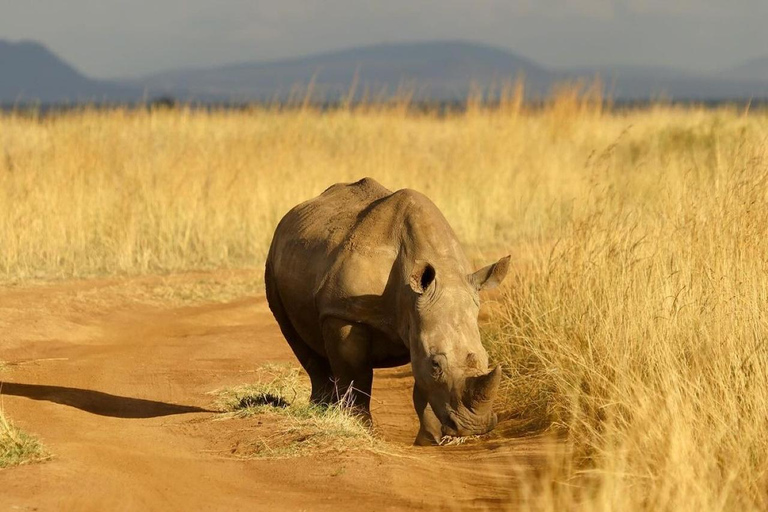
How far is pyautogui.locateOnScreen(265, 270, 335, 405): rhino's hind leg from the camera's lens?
302 inches

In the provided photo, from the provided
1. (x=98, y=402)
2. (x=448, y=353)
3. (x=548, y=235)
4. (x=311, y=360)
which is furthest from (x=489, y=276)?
(x=548, y=235)

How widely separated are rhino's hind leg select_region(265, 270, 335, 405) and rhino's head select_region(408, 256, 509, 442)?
119 cm

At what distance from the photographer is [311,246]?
24.1ft

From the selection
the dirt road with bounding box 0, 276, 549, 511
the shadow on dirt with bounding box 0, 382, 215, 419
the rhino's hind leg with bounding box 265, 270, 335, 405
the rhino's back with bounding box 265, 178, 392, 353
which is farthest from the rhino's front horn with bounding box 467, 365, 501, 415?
the shadow on dirt with bounding box 0, 382, 215, 419

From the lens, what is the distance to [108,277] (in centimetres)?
1274

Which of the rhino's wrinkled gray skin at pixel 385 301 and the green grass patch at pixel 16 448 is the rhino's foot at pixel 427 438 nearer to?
the rhino's wrinkled gray skin at pixel 385 301

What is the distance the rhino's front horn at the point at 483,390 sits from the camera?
19.8ft

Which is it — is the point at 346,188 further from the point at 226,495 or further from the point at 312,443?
the point at 226,495

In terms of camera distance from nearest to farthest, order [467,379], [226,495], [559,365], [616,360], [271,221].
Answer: [226,495], [467,379], [616,360], [559,365], [271,221]

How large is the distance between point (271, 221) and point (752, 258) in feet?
26.2

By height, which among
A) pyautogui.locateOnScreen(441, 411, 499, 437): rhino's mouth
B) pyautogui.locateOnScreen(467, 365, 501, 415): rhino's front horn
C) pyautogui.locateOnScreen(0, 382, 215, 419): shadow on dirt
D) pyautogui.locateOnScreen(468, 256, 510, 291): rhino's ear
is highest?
pyautogui.locateOnScreen(468, 256, 510, 291): rhino's ear

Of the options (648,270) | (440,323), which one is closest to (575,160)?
(648,270)

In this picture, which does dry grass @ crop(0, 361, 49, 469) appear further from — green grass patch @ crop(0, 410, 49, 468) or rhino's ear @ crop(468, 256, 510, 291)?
rhino's ear @ crop(468, 256, 510, 291)

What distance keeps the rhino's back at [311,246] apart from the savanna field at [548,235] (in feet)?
A: 4.37
